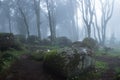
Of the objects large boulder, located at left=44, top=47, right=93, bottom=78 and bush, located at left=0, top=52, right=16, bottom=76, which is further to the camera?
bush, located at left=0, top=52, right=16, bottom=76

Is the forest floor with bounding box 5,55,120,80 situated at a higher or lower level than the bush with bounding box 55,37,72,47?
lower

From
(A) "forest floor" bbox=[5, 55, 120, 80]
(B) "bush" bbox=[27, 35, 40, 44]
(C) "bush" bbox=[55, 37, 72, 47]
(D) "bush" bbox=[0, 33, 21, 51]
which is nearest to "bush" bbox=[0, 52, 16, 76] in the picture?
(A) "forest floor" bbox=[5, 55, 120, 80]

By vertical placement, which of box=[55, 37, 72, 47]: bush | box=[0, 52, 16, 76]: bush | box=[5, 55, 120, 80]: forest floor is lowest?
box=[5, 55, 120, 80]: forest floor

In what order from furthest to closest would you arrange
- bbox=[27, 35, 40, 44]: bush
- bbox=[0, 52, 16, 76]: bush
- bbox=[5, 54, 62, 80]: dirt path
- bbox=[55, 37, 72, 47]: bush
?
bbox=[55, 37, 72, 47]: bush → bbox=[27, 35, 40, 44]: bush → bbox=[0, 52, 16, 76]: bush → bbox=[5, 54, 62, 80]: dirt path

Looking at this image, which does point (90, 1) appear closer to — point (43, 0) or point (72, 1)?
point (43, 0)

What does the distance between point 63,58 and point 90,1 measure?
27.3 meters

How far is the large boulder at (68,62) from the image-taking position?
12.8 metres

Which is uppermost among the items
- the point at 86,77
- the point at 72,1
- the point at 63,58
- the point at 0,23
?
the point at 72,1

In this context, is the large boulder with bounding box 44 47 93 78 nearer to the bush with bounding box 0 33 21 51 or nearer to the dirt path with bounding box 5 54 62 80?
the dirt path with bounding box 5 54 62 80

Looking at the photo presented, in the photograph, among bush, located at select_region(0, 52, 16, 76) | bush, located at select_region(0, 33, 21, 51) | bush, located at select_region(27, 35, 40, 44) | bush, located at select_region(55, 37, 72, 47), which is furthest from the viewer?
bush, located at select_region(55, 37, 72, 47)

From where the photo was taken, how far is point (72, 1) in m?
64.2

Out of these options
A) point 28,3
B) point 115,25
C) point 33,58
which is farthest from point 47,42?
point 115,25

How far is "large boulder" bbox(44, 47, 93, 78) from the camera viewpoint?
1281 cm

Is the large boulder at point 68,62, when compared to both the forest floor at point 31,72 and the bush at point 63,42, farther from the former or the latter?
the bush at point 63,42
